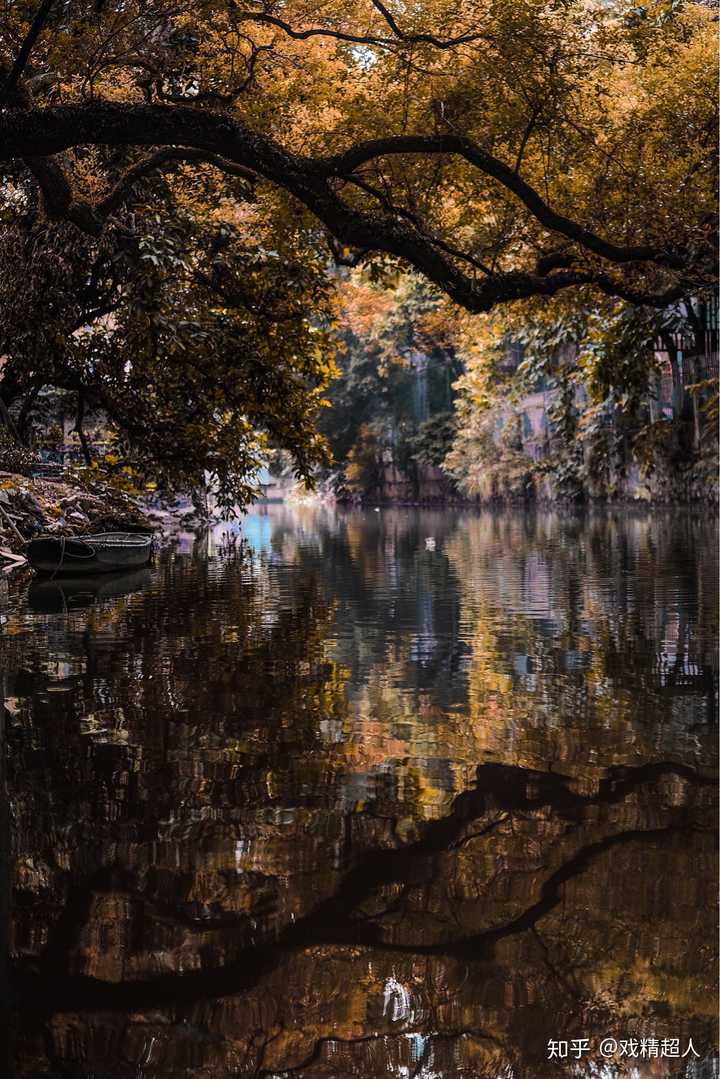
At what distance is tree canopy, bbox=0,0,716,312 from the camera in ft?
37.2

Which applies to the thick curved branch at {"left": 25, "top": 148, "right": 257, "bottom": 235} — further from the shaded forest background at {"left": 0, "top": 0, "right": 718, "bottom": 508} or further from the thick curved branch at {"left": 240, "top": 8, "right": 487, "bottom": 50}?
the thick curved branch at {"left": 240, "top": 8, "right": 487, "bottom": 50}

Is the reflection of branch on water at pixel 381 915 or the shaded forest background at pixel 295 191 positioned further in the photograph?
the shaded forest background at pixel 295 191

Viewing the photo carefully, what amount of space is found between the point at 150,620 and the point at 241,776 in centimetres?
633

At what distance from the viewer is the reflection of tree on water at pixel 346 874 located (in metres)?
3.09

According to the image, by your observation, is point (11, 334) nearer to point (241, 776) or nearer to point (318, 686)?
point (318, 686)

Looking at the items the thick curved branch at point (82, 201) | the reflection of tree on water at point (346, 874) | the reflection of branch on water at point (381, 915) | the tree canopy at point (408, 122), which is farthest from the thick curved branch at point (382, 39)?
the reflection of branch on water at point (381, 915)

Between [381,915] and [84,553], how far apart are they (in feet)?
45.9

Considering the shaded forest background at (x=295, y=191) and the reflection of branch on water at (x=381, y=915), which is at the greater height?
the shaded forest background at (x=295, y=191)

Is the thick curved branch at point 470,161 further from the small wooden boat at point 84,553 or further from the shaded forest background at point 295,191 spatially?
the small wooden boat at point 84,553

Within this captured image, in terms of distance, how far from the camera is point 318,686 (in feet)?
25.4

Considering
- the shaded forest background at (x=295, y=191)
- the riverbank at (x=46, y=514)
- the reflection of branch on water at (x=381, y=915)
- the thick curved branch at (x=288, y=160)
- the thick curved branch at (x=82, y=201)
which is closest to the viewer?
the reflection of branch on water at (x=381, y=915)

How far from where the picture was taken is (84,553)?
1709 centimetres

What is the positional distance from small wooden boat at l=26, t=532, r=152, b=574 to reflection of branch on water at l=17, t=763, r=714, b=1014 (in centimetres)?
1257

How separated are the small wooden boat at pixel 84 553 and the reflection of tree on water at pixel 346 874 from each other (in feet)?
29.1
